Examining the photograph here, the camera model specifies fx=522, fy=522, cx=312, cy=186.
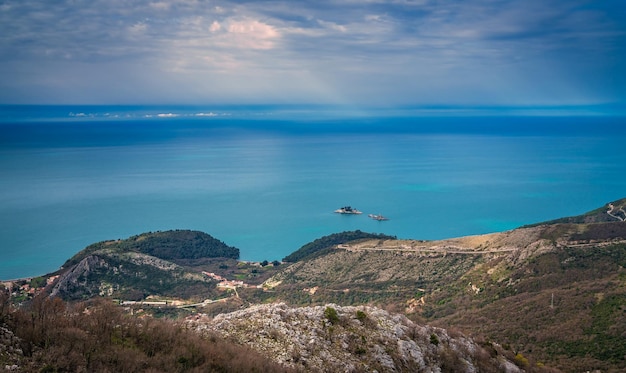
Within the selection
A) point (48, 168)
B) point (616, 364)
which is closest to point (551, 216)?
point (616, 364)

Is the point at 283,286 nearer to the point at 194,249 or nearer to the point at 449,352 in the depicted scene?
the point at 194,249

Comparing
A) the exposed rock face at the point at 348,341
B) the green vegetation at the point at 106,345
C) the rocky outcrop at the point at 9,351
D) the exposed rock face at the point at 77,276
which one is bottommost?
the exposed rock face at the point at 77,276

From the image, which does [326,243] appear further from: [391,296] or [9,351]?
[9,351]

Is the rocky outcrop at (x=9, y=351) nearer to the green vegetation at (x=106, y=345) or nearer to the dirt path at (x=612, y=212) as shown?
the green vegetation at (x=106, y=345)

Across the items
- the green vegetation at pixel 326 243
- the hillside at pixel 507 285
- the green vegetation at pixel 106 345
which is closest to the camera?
the green vegetation at pixel 106 345

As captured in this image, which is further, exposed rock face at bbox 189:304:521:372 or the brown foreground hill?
the brown foreground hill

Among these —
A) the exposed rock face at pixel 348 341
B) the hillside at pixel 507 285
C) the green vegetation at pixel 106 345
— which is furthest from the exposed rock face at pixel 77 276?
the green vegetation at pixel 106 345

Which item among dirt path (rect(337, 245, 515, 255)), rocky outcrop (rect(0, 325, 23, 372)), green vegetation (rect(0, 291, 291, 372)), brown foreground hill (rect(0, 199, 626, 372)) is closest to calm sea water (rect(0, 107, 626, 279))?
brown foreground hill (rect(0, 199, 626, 372))

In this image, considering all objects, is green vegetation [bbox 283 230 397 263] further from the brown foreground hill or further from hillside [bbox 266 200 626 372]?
hillside [bbox 266 200 626 372]
